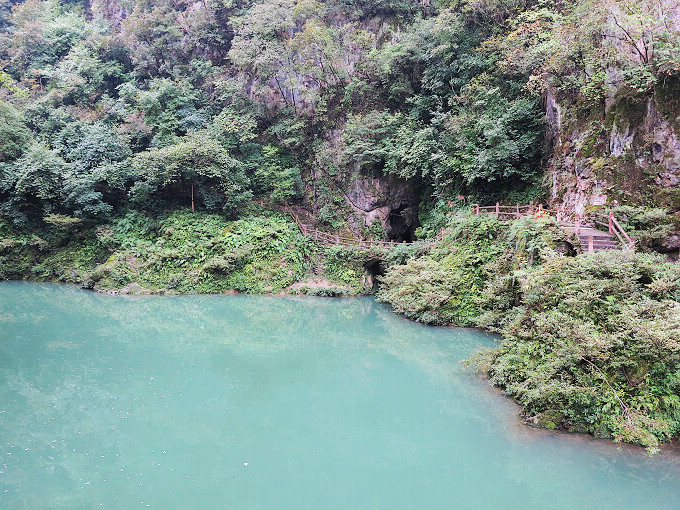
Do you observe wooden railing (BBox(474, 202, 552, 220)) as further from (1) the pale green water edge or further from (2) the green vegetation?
(1) the pale green water edge

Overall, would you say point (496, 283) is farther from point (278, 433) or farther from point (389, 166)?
point (389, 166)

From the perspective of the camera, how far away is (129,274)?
1648 cm

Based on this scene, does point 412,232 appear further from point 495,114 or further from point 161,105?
point 161,105

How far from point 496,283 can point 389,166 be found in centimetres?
864

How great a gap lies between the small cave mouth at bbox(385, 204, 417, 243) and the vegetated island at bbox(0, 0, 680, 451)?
4.4 inches

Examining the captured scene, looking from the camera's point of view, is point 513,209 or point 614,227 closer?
point 614,227

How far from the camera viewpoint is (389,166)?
18062 mm

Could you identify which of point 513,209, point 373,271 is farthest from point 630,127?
point 373,271

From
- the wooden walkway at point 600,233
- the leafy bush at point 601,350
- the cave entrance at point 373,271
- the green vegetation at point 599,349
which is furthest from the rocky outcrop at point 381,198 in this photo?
the leafy bush at point 601,350

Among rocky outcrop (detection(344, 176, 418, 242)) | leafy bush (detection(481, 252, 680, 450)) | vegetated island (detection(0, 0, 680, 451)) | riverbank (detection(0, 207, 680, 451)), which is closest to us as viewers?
leafy bush (detection(481, 252, 680, 450))

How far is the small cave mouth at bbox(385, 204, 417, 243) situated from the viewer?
65.9ft

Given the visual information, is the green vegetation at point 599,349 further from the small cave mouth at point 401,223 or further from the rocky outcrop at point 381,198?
the small cave mouth at point 401,223

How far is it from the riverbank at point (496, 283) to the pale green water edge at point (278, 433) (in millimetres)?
598

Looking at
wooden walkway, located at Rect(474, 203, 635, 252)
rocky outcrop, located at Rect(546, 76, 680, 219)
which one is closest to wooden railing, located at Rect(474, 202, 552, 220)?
rocky outcrop, located at Rect(546, 76, 680, 219)
